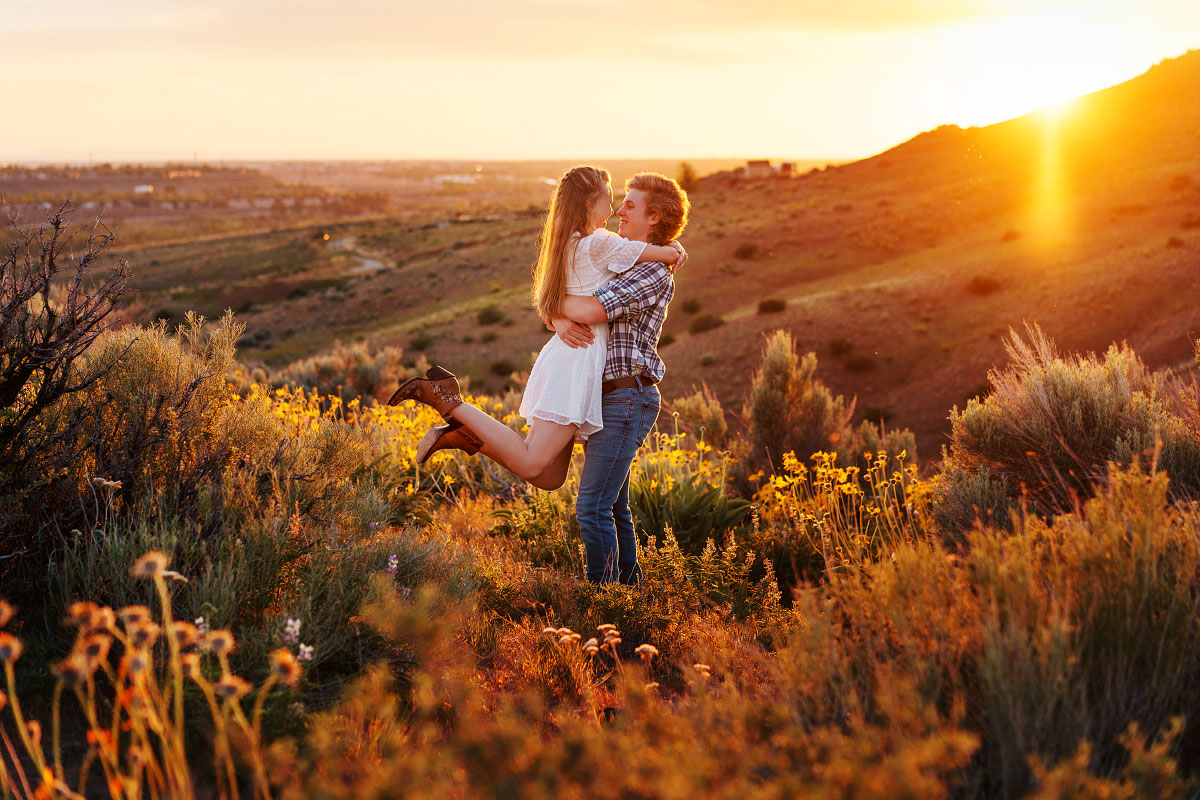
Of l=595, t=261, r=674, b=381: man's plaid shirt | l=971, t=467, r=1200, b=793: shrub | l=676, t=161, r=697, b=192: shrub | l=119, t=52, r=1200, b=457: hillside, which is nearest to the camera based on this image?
l=971, t=467, r=1200, b=793: shrub

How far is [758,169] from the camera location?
71500 mm

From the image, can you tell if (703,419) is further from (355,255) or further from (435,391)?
(355,255)

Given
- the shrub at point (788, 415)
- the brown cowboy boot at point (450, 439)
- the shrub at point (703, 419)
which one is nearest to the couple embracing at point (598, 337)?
the brown cowboy boot at point (450, 439)

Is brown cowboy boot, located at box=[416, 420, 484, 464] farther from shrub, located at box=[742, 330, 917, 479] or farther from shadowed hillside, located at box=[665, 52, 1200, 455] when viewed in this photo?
shadowed hillside, located at box=[665, 52, 1200, 455]

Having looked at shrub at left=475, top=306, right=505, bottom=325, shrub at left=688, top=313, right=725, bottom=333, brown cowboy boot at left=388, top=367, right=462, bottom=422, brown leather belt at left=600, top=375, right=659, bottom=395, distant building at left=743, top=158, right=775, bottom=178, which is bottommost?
shrub at left=475, top=306, right=505, bottom=325

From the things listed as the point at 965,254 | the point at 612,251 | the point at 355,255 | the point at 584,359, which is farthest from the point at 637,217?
the point at 355,255

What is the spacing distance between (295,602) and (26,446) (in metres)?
1.34

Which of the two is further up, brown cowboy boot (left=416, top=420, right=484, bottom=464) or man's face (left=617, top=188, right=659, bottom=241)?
man's face (left=617, top=188, right=659, bottom=241)

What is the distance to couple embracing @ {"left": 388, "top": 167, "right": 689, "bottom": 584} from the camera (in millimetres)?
3695

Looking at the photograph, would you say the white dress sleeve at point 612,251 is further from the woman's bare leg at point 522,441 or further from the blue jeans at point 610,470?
the woman's bare leg at point 522,441

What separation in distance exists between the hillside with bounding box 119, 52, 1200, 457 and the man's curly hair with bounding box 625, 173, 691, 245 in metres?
4.77

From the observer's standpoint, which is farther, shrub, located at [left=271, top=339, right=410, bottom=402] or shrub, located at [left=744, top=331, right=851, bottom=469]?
shrub, located at [left=271, top=339, right=410, bottom=402]

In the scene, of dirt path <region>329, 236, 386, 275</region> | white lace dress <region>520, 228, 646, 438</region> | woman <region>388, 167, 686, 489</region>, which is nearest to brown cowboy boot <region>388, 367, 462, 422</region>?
woman <region>388, 167, 686, 489</region>

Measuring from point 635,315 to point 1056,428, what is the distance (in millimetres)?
2425
